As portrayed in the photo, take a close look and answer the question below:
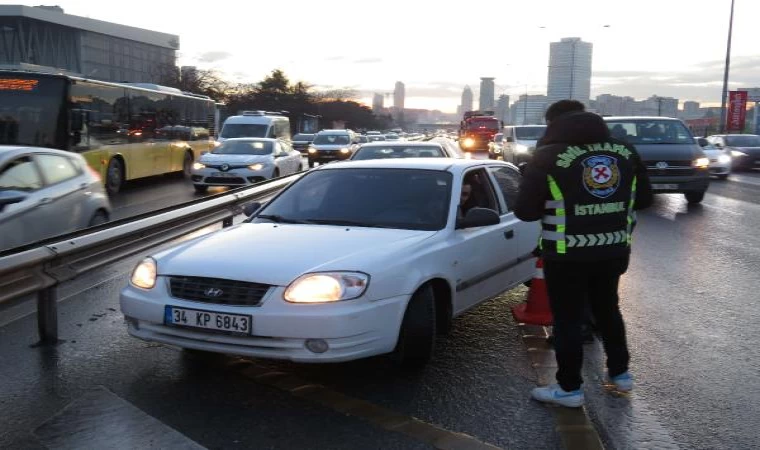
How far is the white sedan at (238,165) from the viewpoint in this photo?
59.3 ft

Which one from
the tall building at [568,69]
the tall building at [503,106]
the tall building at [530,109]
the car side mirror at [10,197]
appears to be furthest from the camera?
the tall building at [503,106]

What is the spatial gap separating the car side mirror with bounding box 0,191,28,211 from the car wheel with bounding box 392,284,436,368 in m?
4.63

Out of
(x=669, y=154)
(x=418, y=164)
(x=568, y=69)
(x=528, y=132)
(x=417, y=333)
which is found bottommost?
(x=417, y=333)

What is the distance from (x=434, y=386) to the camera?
468 centimetres

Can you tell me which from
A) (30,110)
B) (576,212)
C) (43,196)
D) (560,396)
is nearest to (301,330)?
(560,396)

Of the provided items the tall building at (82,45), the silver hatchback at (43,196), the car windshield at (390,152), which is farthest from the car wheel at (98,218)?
the tall building at (82,45)

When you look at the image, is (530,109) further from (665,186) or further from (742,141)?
(665,186)

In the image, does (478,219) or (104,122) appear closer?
(478,219)

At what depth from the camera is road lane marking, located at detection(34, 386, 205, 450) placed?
376 cm

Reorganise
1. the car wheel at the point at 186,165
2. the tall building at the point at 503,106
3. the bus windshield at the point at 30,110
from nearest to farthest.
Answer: the bus windshield at the point at 30,110
the car wheel at the point at 186,165
the tall building at the point at 503,106

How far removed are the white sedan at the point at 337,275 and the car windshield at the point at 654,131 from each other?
440 inches

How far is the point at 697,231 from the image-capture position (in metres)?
12.3

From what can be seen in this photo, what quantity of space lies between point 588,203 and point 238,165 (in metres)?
14.9

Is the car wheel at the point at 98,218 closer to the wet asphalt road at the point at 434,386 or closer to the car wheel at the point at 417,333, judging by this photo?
the wet asphalt road at the point at 434,386
